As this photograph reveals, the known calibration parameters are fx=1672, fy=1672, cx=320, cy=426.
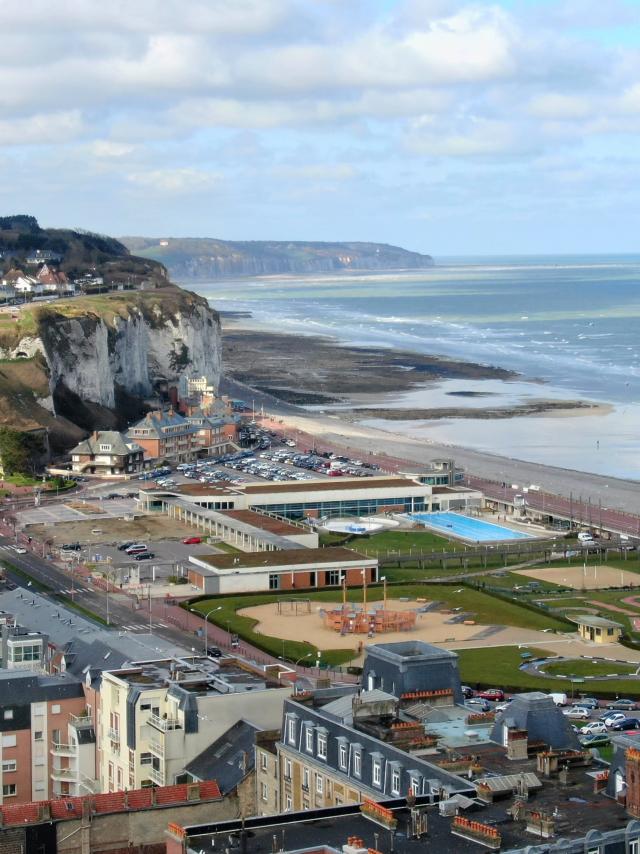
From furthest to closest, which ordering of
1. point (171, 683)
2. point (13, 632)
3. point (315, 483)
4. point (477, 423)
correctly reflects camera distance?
point (477, 423), point (315, 483), point (13, 632), point (171, 683)

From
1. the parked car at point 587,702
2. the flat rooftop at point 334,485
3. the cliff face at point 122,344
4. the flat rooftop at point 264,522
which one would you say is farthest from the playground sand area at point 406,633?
the cliff face at point 122,344

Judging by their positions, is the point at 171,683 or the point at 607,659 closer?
the point at 171,683

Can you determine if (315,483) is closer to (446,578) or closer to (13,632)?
(446,578)

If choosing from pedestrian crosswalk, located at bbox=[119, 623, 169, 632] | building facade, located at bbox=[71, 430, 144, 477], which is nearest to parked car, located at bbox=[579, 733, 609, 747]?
pedestrian crosswalk, located at bbox=[119, 623, 169, 632]

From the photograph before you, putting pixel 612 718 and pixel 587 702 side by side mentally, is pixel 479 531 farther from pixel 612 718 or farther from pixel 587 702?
pixel 612 718

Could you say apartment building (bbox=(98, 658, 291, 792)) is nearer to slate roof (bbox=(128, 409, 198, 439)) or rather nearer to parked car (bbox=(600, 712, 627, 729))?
parked car (bbox=(600, 712, 627, 729))

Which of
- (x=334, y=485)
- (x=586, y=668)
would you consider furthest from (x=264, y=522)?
(x=586, y=668)

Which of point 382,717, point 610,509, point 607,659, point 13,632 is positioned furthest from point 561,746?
point 610,509
